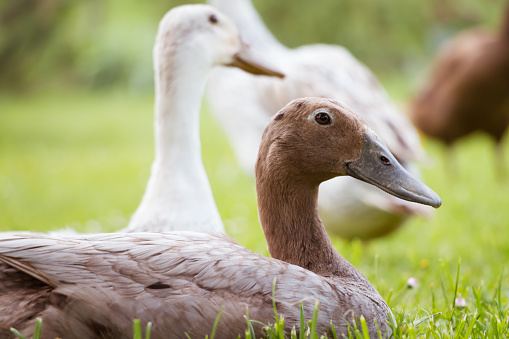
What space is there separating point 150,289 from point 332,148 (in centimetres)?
81

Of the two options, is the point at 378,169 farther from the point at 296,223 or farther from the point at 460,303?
the point at 460,303

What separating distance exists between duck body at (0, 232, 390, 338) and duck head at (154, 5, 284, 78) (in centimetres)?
145

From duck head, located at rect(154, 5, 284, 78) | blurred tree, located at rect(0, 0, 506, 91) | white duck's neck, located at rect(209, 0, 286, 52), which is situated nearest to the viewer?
duck head, located at rect(154, 5, 284, 78)

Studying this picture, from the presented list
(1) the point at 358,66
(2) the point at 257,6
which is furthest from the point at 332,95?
(2) the point at 257,6

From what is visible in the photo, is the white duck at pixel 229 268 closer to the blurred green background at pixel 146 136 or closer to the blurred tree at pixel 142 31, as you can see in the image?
the blurred green background at pixel 146 136

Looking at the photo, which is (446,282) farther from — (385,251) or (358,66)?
(358,66)

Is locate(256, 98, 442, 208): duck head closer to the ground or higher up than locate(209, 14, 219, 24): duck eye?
closer to the ground

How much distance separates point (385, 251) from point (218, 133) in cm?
801

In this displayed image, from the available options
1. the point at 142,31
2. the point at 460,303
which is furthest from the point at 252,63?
the point at 142,31

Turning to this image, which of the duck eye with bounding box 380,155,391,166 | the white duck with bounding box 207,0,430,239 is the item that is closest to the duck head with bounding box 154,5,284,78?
the white duck with bounding box 207,0,430,239

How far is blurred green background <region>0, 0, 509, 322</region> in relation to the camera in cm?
454

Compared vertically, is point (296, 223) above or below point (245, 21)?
below

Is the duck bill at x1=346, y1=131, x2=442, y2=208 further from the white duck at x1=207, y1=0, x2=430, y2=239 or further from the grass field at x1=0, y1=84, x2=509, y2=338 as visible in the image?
the white duck at x1=207, y1=0, x2=430, y2=239

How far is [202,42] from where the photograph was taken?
11.4 ft
